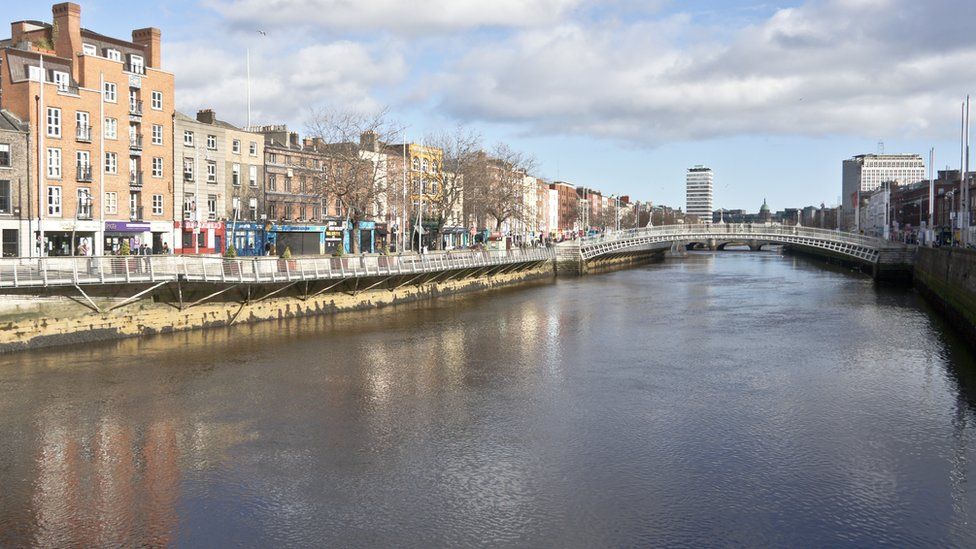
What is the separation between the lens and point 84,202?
44719mm

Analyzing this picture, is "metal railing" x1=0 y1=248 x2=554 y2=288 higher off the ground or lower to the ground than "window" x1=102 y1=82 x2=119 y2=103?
lower

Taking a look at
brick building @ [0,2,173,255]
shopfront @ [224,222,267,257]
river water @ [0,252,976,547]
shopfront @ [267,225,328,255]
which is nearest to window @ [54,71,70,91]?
brick building @ [0,2,173,255]

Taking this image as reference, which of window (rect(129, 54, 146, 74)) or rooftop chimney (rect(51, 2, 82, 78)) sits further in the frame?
window (rect(129, 54, 146, 74))

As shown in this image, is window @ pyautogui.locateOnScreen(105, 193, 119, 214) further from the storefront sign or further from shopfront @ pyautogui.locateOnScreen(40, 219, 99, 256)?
shopfront @ pyautogui.locateOnScreen(40, 219, 99, 256)

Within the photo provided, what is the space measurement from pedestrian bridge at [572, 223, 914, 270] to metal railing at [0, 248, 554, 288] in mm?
34934

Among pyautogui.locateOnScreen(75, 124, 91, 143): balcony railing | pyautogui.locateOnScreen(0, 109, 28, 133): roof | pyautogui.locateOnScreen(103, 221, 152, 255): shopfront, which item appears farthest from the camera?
pyautogui.locateOnScreen(103, 221, 152, 255): shopfront

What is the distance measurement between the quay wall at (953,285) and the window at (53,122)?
43707 mm

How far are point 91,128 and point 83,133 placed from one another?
0.67m

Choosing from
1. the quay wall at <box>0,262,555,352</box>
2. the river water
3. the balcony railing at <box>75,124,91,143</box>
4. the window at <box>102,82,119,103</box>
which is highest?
the window at <box>102,82,119,103</box>

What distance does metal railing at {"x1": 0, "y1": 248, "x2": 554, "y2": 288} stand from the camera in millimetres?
26109

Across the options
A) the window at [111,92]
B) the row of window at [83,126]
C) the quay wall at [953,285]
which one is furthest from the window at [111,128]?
the quay wall at [953,285]

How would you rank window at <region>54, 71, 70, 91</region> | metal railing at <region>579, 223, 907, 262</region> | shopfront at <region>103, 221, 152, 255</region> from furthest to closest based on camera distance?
metal railing at <region>579, 223, 907, 262</region>
shopfront at <region>103, 221, 152, 255</region>
window at <region>54, 71, 70, 91</region>

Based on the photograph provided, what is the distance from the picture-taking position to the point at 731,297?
1992 inches

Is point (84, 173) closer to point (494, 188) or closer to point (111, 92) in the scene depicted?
point (111, 92)
